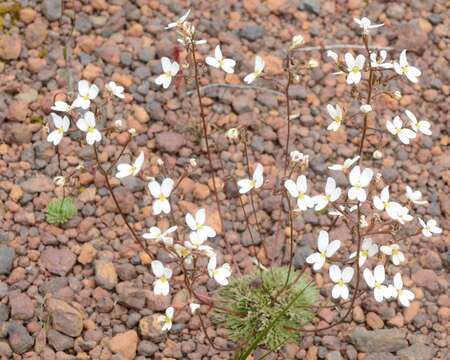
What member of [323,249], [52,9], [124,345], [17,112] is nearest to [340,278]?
[323,249]

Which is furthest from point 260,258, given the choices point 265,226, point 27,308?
point 27,308

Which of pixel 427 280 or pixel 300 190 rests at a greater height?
pixel 300 190

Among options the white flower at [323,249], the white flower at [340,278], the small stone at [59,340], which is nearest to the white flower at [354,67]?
the white flower at [323,249]

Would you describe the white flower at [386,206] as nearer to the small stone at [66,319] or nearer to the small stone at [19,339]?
the small stone at [66,319]

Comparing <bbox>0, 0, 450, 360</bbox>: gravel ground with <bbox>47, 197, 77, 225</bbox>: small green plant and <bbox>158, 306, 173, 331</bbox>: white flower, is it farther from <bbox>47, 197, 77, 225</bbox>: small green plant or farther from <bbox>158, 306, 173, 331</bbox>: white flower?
Answer: <bbox>158, 306, 173, 331</bbox>: white flower

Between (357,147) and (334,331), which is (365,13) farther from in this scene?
(334,331)

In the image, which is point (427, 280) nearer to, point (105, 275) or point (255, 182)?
point (255, 182)
